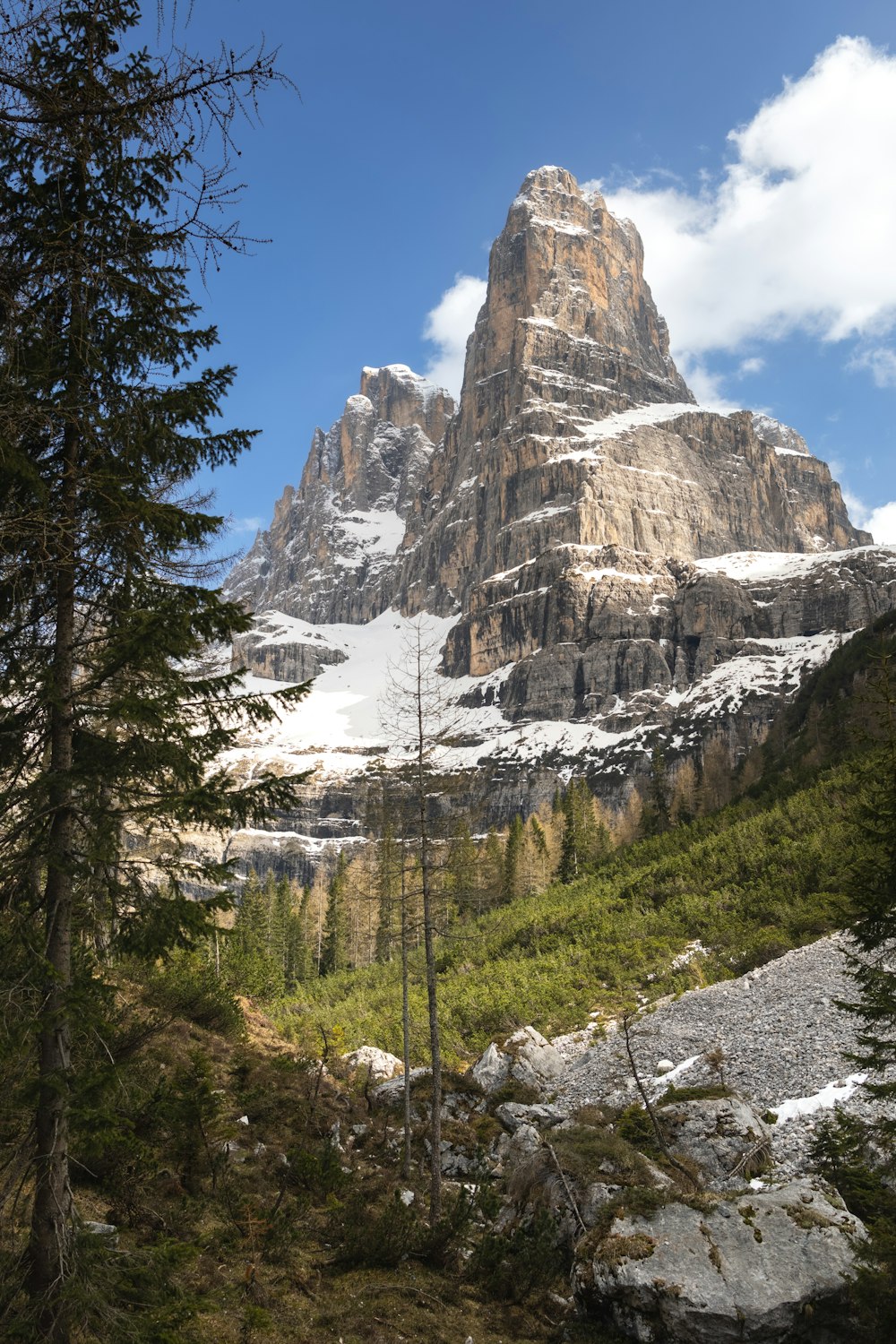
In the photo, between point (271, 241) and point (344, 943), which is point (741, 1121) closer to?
point (271, 241)

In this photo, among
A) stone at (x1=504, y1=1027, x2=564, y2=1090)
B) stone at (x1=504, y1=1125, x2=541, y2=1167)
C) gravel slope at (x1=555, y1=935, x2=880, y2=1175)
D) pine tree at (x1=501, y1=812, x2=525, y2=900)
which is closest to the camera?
gravel slope at (x1=555, y1=935, x2=880, y2=1175)

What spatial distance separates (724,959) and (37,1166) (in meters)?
25.2

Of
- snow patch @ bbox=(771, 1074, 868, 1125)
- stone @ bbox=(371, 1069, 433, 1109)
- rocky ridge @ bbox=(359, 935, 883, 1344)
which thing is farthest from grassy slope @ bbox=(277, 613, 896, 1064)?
snow patch @ bbox=(771, 1074, 868, 1125)

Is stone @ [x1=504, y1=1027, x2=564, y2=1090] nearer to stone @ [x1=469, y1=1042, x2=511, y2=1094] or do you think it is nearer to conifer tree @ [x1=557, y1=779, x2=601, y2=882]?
stone @ [x1=469, y1=1042, x2=511, y2=1094]

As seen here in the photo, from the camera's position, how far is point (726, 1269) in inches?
325

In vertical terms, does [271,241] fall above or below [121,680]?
above

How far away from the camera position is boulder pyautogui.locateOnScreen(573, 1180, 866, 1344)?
781cm

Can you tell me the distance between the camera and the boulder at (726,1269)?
7.81 meters

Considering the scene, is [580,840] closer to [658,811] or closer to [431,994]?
[658,811]

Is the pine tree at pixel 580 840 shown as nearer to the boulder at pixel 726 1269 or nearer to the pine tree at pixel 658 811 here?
the pine tree at pixel 658 811

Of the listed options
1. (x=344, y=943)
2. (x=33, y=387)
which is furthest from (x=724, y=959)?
(x=344, y=943)

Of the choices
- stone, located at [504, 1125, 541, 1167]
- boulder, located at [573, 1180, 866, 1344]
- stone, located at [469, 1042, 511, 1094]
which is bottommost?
stone, located at [469, 1042, 511, 1094]

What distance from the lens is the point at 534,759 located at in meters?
148

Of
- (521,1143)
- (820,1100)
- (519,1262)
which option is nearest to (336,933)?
(521,1143)
